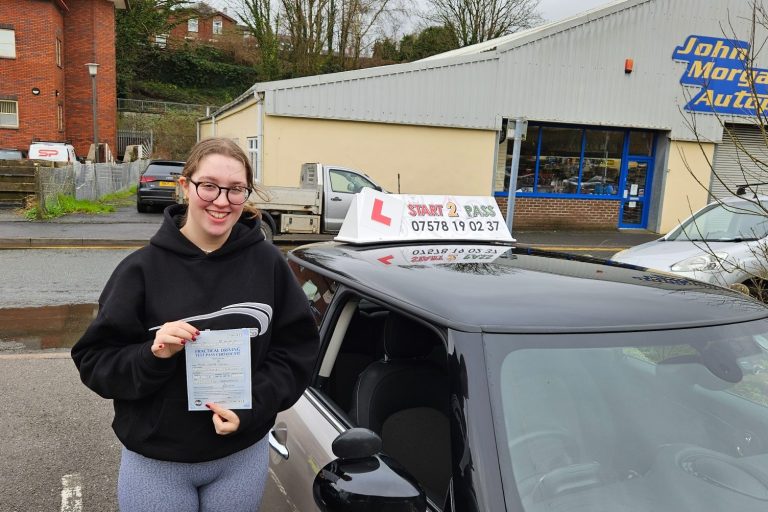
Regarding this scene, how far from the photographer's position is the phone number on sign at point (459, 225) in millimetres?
3537

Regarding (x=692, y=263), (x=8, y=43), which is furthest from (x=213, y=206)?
(x=8, y=43)

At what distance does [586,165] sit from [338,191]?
9.10 m

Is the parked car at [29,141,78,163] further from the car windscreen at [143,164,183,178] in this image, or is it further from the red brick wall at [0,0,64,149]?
the car windscreen at [143,164,183,178]

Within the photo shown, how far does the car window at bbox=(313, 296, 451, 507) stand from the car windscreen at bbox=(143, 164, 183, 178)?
1702 cm

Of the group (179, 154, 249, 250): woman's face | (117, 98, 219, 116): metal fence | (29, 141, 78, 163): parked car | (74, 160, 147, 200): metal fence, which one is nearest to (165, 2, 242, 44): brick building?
(117, 98, 219, 116): metal fence

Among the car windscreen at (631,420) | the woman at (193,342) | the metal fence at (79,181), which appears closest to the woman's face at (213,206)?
the woman at (193,342)

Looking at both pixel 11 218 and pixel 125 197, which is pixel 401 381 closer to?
pixel 11 218

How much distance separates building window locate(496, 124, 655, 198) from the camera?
60.1ft

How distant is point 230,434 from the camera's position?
1773 mm

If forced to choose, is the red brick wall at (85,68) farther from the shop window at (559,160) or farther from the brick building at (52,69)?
the shop window at (559,160)

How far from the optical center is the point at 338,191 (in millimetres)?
13383

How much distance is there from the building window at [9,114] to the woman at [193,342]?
32701mm

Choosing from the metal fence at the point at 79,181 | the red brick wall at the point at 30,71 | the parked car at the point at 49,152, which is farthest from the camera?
the red brick wall at the point at 30,71

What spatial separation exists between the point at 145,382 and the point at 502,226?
247 centimetres
